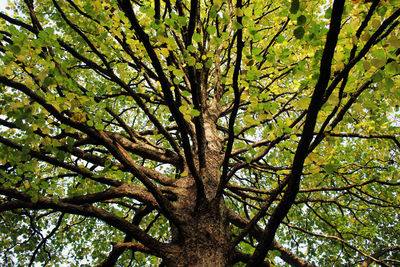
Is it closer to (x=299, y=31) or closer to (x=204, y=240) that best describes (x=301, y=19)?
(x=299, y=31)

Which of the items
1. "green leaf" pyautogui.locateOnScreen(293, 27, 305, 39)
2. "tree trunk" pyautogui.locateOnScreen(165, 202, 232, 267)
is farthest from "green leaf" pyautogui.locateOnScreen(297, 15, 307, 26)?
"tree trunk" pyautogui.locateOnScreen(165, 202, 232, 267)

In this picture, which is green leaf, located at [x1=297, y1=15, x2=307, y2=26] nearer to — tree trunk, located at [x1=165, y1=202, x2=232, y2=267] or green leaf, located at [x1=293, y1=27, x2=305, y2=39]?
green leaf, located at [x1=293, y1=27, x2=305, y2=39]

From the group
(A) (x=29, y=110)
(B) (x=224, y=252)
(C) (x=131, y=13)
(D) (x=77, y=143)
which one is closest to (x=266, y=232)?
(B) (x=224, y=252)

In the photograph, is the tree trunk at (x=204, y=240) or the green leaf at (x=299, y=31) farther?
the tree trunk at (x=204, y=240)

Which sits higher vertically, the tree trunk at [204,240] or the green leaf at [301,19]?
the green leaf at [301,19]

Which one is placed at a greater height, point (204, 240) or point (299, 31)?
point (299, 31)

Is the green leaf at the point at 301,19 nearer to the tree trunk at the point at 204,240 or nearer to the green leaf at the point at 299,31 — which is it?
the green leaf at the point at 299,31

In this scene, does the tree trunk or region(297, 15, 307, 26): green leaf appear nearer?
region(297, 15, 307, 26): green leaf

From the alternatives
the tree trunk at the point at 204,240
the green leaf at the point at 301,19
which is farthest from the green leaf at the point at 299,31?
the tree trunk at the point at 204,240

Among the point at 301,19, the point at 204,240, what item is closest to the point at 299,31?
the point at 301,19

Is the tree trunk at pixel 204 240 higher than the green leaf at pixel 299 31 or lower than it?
lower

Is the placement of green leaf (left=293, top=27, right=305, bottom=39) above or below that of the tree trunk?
above

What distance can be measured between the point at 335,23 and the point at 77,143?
11.3 feet

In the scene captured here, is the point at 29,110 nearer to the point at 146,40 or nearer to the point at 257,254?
the point at 146,40
